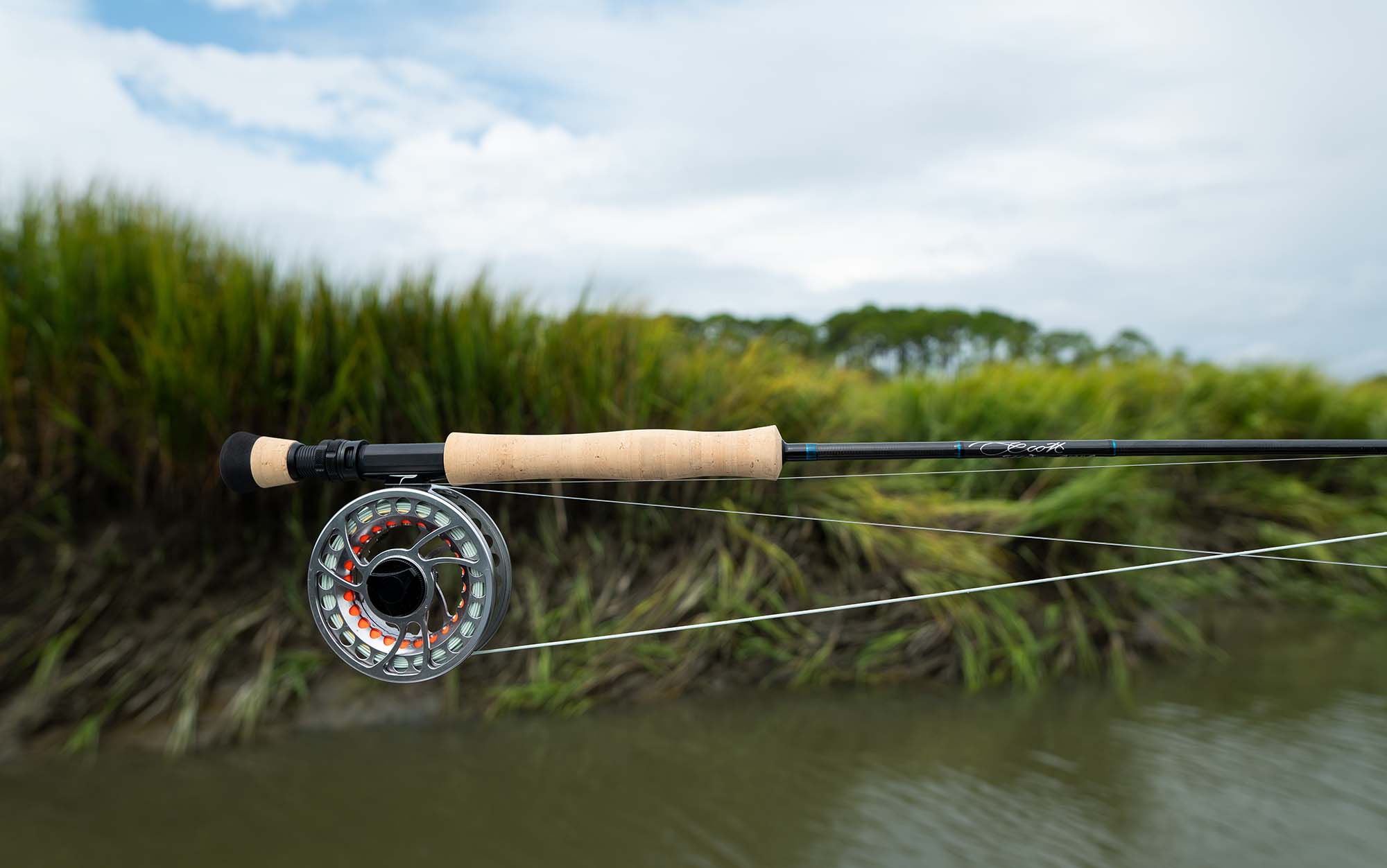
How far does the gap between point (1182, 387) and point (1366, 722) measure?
370 centimetres

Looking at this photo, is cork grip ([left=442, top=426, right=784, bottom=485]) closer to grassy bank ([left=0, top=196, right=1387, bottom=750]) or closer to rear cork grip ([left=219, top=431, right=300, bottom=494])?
rear cork grip ([left=219, top=431, right=300, bottom=494])

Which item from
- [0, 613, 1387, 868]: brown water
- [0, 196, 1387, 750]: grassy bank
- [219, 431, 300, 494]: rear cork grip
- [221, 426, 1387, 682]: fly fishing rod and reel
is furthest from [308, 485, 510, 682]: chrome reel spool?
[0, 196, 1387, 750]: grassy bank

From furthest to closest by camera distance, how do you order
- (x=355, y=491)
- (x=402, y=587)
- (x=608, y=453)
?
(x=355, y=491)
(x=608, y=453)
(x=402, y=587)

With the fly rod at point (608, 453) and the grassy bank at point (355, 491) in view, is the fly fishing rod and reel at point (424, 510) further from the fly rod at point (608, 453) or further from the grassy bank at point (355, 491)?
the grassy bank at point (355, 491)

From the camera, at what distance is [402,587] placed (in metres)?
1.49

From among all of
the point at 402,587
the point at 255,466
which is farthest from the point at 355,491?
the point at 402,587

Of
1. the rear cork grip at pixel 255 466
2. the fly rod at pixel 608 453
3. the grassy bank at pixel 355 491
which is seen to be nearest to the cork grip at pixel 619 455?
the fly rod at pixel 608 453

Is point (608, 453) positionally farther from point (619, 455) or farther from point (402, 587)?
point (402, 587)

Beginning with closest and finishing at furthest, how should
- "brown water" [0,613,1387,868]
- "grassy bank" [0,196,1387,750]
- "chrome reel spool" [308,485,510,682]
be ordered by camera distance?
"chrome reel spool" [308,485,510,682], "brown water" [0,613,1387,868], "grassy bank" [0,196,1387,750]

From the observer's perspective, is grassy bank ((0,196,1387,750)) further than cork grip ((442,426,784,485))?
Yes

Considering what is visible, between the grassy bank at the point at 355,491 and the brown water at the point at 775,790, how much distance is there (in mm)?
219

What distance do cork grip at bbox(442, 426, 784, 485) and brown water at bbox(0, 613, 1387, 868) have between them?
5.34ft

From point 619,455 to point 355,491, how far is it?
2.55 m

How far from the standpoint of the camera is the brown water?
2795 millimetres
